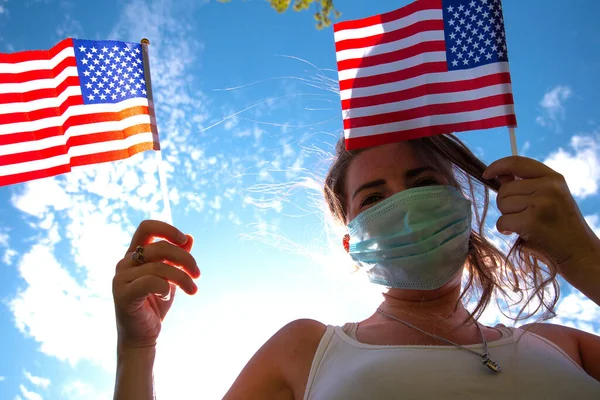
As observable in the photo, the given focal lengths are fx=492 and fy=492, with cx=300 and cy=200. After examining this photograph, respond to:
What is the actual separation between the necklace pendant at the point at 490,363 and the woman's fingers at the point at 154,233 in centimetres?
171

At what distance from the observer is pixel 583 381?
2387 mm

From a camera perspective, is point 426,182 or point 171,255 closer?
point 171,255

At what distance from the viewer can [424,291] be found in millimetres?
3104

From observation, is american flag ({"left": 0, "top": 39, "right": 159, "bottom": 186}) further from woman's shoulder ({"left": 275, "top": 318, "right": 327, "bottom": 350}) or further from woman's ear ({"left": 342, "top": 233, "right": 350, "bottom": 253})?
woman's shoulder ({"left": 275, "top": 318, "right": 327, "bottom": 350})

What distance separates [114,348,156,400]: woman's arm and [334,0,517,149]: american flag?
1.98m

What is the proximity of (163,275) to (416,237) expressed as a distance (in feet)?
4.93

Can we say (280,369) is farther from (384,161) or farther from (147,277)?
(384,161)

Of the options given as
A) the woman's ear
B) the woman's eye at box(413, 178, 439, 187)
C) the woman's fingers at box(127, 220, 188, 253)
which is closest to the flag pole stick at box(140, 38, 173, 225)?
the woman's fingers at box(127, 220, 188, 253)

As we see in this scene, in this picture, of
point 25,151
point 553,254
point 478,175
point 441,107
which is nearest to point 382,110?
point 441,107

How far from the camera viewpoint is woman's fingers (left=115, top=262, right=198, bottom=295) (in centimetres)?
255

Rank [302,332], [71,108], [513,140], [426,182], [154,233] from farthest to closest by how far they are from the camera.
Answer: [71,108] < [426,182] < [513,140] < [302,332] < [154,233]

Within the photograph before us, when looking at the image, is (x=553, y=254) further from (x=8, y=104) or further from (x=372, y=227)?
(x=8, y=104)

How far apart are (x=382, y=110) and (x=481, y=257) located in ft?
Result: 4.20

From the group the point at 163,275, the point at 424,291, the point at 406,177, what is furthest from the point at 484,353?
the point at 163,275
